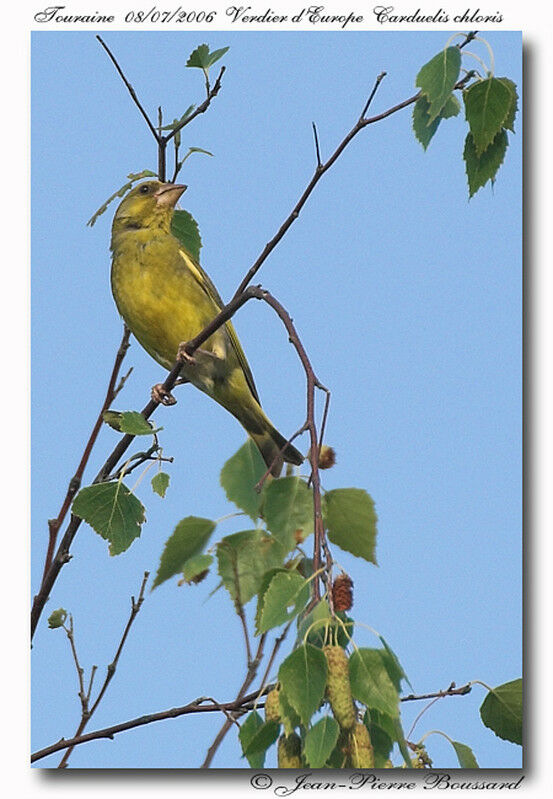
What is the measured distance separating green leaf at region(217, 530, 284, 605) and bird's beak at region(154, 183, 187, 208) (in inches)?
45.2

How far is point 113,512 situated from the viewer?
206 centimetres

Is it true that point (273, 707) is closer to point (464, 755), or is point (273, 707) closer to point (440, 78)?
point (464, 755)

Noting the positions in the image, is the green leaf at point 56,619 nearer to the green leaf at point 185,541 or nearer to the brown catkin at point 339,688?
the green leaf at point 185,541

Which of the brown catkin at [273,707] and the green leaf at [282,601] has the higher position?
the green leaf at [282,601]

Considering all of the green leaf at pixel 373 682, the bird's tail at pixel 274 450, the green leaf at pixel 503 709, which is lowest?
the green leaf at pixel 503 709

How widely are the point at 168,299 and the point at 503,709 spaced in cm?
139

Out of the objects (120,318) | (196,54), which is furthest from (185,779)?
(196,54)

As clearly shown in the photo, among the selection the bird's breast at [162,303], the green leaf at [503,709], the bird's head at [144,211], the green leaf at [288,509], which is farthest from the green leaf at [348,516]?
the bird's head at [144,211]

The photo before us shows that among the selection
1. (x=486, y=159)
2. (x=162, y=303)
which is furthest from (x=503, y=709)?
(x=162, y=303)

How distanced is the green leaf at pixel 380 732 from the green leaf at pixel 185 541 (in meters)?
0.49

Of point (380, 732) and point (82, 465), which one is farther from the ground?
point (82, 465)

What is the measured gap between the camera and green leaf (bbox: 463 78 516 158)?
200cm

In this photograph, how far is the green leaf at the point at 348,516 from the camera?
1.78 meters
